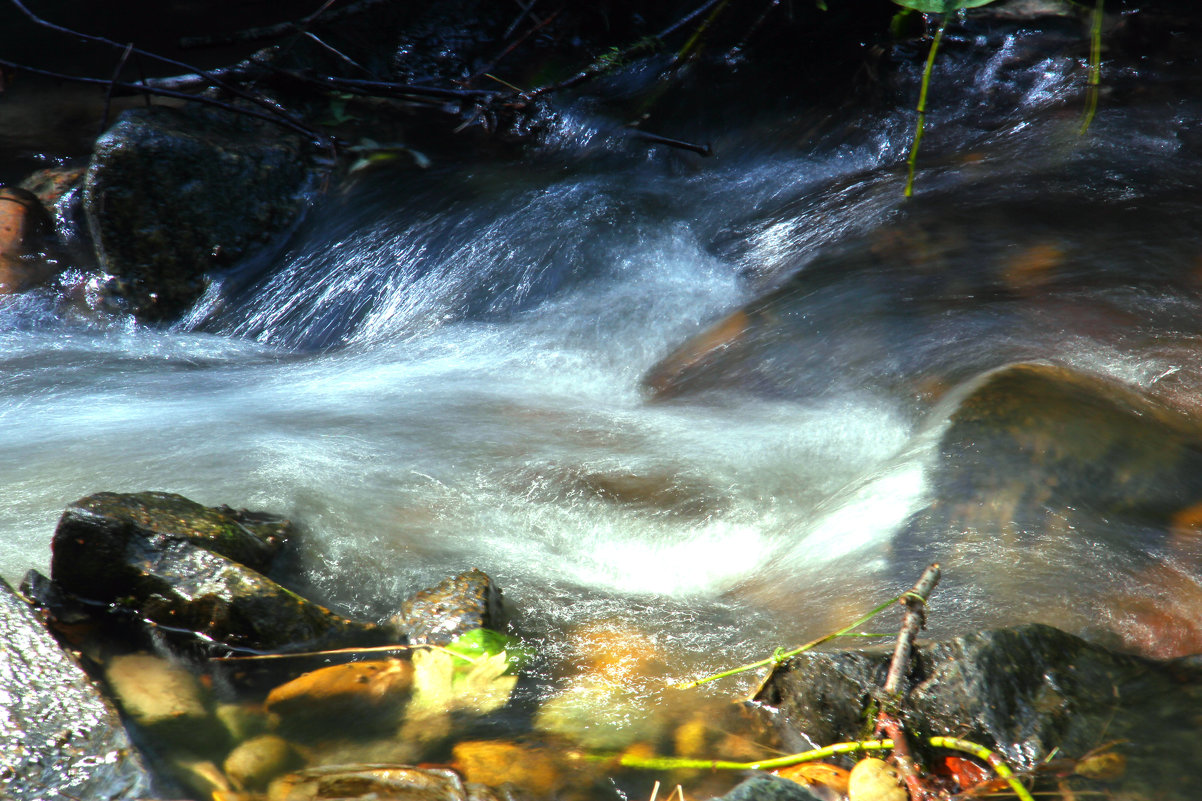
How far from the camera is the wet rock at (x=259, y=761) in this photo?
195 centimetres

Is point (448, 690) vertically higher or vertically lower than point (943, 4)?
lower

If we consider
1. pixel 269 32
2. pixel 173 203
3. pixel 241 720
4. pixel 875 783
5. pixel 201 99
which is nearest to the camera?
pixel 875 783

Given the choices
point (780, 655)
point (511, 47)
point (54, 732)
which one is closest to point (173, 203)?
point (511, 47)

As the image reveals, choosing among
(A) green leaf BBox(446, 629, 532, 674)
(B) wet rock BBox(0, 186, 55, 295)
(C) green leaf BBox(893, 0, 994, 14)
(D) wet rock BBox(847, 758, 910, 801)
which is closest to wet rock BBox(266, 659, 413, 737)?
(A) green leaf BBox(446, 629, 532, 674)

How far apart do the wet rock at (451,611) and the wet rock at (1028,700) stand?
848 mm

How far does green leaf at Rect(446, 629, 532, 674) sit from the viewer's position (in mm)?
2330

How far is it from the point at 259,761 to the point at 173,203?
3834 mm

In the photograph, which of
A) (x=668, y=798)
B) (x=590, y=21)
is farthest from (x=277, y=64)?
(x=668, y=798)

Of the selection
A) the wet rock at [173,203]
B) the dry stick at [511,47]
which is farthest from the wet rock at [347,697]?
the dry stick at [511,47]

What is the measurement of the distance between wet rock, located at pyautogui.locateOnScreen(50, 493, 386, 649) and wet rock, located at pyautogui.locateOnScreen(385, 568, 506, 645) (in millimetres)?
104

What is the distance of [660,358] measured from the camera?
4289 mm

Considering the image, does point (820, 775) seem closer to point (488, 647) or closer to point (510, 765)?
point (510, 765)

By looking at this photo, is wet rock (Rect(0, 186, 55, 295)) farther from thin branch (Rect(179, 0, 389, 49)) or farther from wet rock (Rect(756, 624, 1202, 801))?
wet rock (Rect(756, 624, 1202, 801))

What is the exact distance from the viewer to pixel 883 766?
5.87ft
